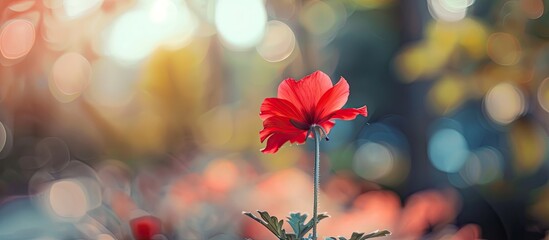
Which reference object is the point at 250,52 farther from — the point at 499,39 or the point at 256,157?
the point at 499,39

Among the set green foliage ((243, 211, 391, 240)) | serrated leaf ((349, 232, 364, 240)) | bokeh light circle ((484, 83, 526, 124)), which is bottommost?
serrated leaf ((349, 232, 364, 240))

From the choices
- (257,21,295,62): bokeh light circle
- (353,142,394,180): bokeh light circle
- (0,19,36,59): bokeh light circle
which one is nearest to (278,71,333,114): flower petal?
(353,142,394,180): bokeh light circle

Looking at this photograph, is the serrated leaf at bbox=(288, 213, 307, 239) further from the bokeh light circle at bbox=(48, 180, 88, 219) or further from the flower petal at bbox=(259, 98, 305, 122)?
the bokeh light circle at bbox=(48, 180, 88, 219)

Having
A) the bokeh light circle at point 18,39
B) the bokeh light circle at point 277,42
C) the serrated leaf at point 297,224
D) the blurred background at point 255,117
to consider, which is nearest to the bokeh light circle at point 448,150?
the blurred background at point 255,117

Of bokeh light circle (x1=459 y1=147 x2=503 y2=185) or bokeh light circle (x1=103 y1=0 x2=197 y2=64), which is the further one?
bokeh light circle (x1=103 y1=0 x2=197 y2=64)

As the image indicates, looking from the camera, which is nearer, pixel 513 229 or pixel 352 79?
pixel 513 229

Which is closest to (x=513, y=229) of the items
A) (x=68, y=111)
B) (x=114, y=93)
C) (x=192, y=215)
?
(x=192, y=215)

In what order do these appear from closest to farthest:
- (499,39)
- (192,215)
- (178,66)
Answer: (192,215) < (499,39) < (178,66)
